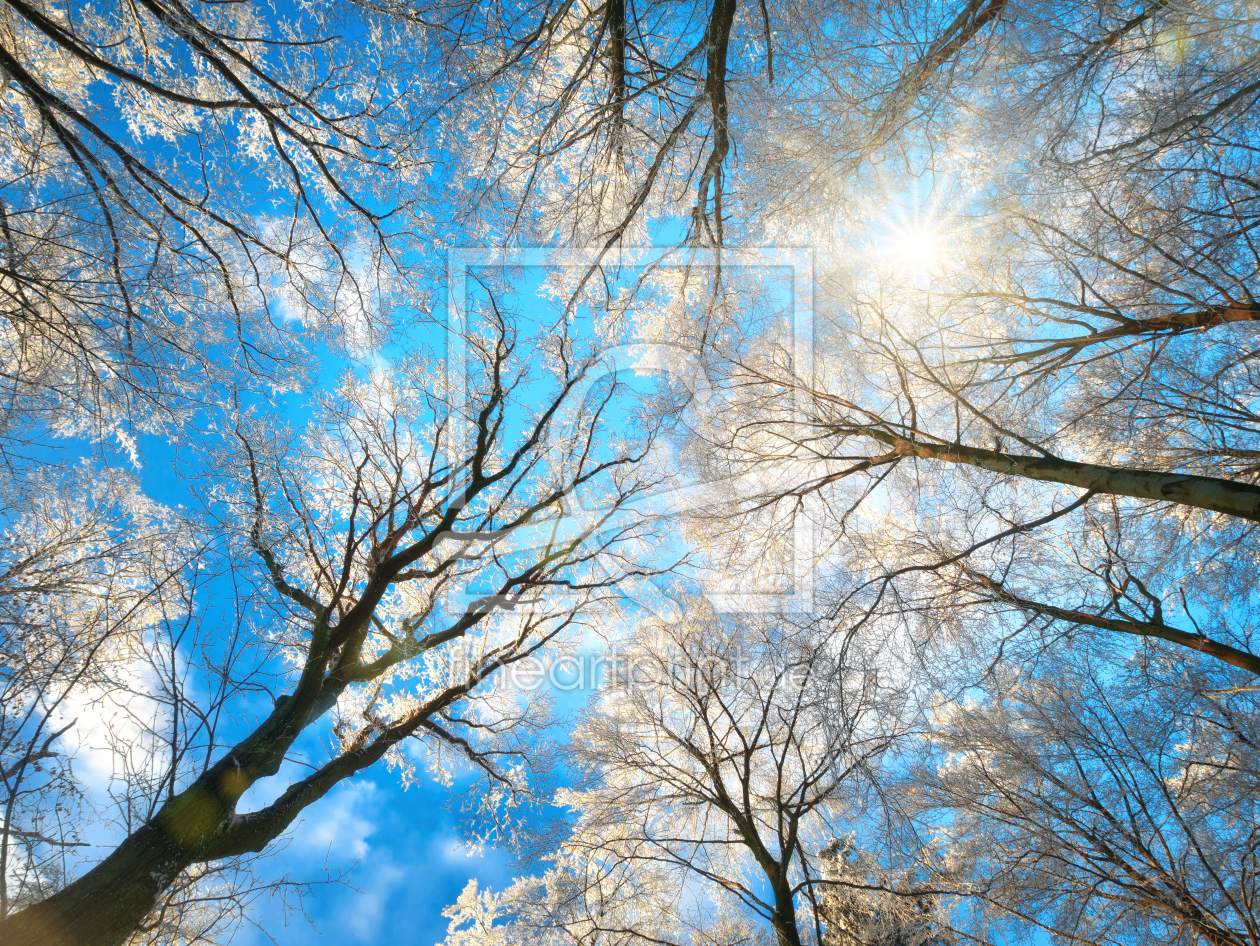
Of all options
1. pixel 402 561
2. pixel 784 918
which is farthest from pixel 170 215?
pixel 784 918

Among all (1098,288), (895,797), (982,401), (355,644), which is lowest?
(355,644)

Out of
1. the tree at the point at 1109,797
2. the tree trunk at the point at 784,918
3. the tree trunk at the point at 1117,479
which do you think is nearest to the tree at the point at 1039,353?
the tree trunk at the point at 1117,479

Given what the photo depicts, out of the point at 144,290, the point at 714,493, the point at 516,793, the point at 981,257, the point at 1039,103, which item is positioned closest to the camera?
the point at 144,290

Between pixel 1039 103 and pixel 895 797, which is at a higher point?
pixel 1039 103

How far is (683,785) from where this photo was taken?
239 inches

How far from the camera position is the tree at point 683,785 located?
597 centimetres

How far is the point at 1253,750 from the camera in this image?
4.46 meters

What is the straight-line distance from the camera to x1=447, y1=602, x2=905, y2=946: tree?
5.97 meters

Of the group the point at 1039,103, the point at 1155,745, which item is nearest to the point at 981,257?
the point at 1039,103

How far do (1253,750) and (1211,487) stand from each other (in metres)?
3.85

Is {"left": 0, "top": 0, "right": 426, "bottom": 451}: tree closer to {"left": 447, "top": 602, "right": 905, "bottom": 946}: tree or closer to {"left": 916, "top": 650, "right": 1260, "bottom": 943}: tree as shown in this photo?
{"left": 447, "top": 602, "right": 905, "bottom": 946}: tree

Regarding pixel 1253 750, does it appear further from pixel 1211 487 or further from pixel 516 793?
pixel 516 793

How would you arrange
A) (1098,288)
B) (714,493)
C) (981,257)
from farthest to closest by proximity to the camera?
(714,493)
(1098,288)
(981,257)

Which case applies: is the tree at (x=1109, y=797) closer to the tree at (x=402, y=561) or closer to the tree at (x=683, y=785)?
the tree at (x=683, y=785)
